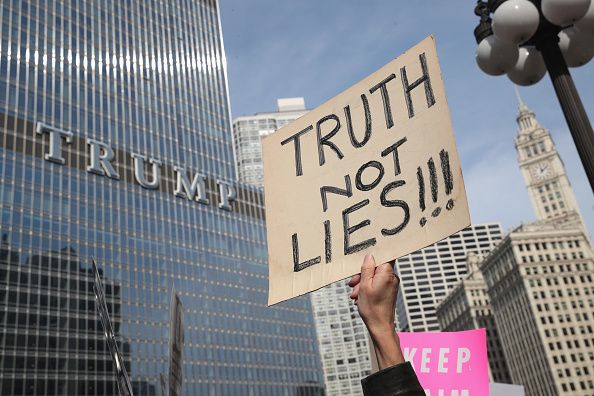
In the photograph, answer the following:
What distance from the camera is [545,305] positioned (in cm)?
9975

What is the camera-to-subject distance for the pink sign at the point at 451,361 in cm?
811

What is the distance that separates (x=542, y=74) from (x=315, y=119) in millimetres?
4073

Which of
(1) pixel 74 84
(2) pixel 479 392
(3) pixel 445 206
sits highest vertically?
(1) pixel 74 84

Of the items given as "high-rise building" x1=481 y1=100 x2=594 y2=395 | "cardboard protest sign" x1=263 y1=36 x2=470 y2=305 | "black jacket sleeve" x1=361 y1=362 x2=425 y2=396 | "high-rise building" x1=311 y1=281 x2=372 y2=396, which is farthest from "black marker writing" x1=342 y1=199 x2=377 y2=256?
"high-rise building" x1=311 y1=281 x2=372 y2=396

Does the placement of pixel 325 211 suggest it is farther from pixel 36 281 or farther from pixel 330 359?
pixel 330 359

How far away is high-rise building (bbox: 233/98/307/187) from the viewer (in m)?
148

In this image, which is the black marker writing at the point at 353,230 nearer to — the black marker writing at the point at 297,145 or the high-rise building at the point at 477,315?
the black marker writing at the point at 297,145

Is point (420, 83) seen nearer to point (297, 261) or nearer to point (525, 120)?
point (297, 261)

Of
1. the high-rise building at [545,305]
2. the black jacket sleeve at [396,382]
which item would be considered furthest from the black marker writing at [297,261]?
the high-rise building at [545,305]

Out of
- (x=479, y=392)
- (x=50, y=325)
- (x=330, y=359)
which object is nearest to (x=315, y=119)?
(x=479, y=392)

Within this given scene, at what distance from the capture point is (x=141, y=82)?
267 feet

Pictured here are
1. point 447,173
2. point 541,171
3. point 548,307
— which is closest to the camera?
point 447,173

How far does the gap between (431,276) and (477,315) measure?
54125 millimetres

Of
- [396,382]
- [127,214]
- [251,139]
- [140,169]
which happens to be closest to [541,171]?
[251,139]
